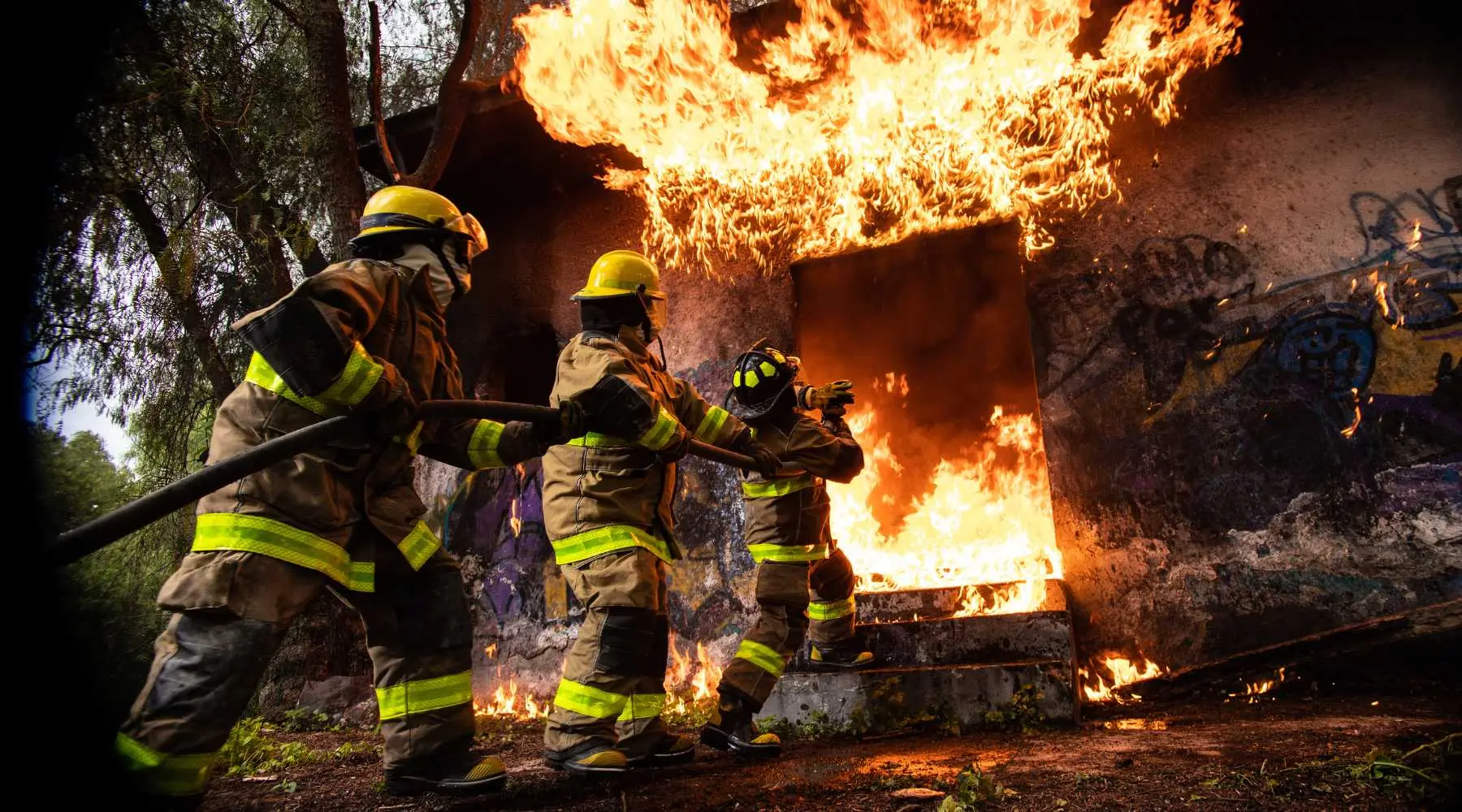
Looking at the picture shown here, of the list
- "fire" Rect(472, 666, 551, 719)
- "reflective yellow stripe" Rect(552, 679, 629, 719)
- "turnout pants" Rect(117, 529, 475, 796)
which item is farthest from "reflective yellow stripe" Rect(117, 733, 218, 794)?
"fire" Rect(472, 666, 551, 719)

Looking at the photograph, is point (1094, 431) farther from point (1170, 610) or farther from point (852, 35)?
point (852, 35)

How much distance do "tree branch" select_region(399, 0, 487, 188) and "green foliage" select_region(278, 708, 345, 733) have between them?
4.28 metres

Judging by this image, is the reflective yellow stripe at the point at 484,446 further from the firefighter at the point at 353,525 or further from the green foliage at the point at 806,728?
the green foliage at the point at 806,728

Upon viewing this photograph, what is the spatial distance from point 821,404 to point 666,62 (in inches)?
131

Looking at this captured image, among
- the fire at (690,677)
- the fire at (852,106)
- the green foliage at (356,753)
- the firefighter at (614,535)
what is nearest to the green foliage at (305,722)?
the green foliage at (356,753)

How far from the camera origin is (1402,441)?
483 centimetres

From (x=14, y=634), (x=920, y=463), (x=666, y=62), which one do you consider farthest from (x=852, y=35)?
(x=14, y=634)

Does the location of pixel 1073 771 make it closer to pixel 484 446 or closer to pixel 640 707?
pixel 640 707

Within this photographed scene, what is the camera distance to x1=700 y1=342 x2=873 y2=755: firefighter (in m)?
4.09

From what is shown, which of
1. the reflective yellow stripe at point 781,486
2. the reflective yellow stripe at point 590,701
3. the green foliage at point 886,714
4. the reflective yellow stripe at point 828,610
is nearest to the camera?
the reflective yellow stripe at point 590,701

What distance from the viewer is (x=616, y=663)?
11.5 ft

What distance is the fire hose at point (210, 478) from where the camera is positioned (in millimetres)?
2146

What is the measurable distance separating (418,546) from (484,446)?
1.94ft

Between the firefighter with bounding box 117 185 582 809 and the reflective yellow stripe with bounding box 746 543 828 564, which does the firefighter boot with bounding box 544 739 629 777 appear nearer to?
the firefighter with bounding box 117 185 582 809
